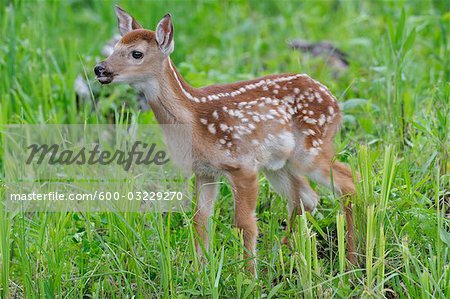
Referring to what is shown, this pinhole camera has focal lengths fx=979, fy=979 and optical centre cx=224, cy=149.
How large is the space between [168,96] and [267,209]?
3.82ft

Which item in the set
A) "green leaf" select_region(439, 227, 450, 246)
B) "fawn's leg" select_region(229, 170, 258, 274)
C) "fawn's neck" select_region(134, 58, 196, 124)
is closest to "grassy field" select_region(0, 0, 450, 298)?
"green leaf" select_region(439, 227, 450, 246)

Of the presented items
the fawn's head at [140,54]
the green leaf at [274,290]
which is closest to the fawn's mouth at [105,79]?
the fawn's head at [140,54]

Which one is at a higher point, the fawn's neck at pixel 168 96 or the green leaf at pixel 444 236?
the fawn's neck at pixel 168 96

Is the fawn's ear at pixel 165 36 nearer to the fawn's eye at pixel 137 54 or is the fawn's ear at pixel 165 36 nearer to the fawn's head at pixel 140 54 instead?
the fawn's head at pixel 140 54

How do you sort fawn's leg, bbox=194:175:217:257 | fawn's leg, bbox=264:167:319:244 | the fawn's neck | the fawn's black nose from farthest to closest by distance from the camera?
fawn's leg, bbox=264:167:319:244 → fawn's leg, bbox=194:175:217:257 → the fawn's neck → the fawn's black nose

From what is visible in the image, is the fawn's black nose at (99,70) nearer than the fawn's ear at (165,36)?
Yes

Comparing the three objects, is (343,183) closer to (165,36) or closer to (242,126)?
(242,126)

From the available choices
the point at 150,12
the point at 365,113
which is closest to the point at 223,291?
the point at 365,113

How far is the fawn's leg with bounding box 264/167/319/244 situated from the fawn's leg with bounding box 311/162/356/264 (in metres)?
0.20

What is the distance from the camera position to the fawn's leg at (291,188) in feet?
19.0

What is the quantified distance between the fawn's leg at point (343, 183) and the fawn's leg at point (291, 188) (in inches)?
8.0

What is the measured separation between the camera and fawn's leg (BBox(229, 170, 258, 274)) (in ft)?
17.5

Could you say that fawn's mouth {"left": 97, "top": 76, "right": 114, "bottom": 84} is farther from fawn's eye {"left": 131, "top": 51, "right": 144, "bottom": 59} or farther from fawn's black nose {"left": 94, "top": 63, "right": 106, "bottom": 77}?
fawn's eye {"left": 131, "top": 51, "right": 144, "bottom": 59}

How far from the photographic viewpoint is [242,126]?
5.47 meters
